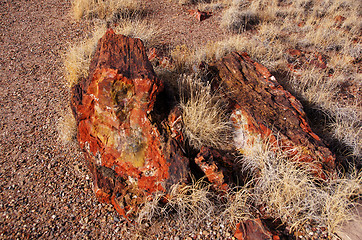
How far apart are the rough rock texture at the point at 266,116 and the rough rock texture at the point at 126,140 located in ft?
3.60

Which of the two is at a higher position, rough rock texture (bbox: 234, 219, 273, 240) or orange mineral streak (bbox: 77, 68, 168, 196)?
orange mineral streak (bbox: 77, 68, 168, 196)

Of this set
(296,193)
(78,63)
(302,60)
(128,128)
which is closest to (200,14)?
(302,60)

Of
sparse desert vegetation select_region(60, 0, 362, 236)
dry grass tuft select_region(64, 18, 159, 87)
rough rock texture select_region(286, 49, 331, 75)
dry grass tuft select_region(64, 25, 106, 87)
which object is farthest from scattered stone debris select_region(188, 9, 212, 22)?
dry grass tuft select_region(64, 25, 106, 87)

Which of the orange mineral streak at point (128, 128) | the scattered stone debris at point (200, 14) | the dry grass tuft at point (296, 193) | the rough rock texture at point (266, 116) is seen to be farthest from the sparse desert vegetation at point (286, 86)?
the scattered stone debris at point (200, 14)

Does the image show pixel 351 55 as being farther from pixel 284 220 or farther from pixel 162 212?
pixel 162 212

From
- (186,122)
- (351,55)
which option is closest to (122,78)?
(186,122)

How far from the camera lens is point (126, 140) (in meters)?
2.65

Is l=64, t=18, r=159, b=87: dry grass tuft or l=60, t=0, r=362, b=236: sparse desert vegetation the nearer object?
l=60, t=0, r=362, b=236: sparse desert vegetation

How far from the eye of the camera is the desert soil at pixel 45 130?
261cm

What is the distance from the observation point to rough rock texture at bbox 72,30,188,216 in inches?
103

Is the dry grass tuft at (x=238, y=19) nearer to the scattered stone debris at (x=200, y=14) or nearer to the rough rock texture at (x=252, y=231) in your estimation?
the scattered stone debris at (x=200, y=14)

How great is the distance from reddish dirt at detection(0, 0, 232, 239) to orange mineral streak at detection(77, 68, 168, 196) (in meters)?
0.41

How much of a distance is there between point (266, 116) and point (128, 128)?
5.79ft

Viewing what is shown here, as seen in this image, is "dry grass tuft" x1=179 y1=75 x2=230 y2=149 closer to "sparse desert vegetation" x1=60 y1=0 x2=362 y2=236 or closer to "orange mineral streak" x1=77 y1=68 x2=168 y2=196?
"sparse desert vegetation" x1=60 y1=0 x2=362 y2=236
